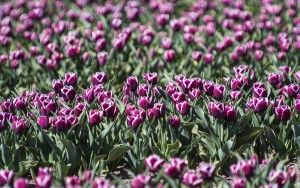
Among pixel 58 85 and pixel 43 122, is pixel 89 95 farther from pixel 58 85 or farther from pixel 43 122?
pixel 43 122

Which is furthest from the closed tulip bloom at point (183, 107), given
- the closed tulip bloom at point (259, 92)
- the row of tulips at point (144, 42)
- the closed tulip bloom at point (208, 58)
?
the closed tulip bloom at point (208, 58)

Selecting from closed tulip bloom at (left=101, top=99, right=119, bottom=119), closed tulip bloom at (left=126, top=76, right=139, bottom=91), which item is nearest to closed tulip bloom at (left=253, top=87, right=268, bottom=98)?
closed tulip bloom at (left=126, top=76, right=139, bottom=91)

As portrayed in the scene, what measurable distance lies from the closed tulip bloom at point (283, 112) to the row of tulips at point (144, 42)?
1.69m

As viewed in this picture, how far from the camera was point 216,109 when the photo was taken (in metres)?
4.67

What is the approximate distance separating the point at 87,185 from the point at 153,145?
4.52 feet

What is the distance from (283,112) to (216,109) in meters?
0.52

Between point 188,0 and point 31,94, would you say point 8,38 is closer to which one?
point 31,94

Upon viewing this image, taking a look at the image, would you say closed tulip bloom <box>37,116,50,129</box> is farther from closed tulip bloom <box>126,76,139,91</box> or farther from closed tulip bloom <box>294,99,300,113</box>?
closed tulip bloom <box>294,99,300,113</box>

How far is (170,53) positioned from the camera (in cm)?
659

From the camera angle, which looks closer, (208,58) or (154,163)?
(154,163)

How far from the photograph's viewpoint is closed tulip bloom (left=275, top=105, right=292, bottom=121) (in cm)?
480

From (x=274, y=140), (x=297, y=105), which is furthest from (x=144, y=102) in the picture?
(x=297, y=105)

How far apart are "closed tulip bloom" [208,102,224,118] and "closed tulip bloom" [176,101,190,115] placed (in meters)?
0.23

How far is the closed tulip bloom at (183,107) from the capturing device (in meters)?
4.88
